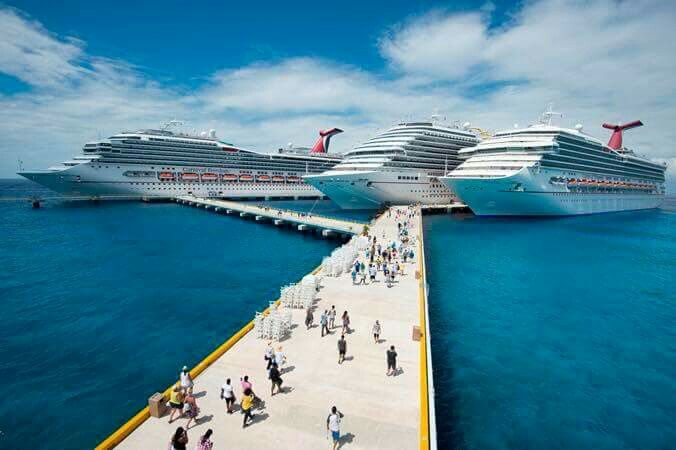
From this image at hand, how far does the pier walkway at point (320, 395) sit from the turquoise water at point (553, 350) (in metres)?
2.06

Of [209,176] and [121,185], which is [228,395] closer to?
[121,185]

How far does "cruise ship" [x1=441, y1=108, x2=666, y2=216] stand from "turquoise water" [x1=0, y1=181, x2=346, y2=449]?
98.6 feet

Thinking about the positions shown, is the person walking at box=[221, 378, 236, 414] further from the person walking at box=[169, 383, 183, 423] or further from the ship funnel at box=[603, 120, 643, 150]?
the ship funnel at box=[603, 120, 643, 150]

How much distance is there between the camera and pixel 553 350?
16.6 m

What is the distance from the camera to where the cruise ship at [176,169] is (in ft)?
262

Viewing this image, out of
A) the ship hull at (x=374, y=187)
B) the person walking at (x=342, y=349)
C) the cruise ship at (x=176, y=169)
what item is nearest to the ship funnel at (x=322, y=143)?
the cruise ship at (x=176, y=169)

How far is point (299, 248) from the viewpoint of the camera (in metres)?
39.0

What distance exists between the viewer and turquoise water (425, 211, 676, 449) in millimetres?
11570

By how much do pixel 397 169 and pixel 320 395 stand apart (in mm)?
57473

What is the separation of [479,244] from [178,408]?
3677 centimetres

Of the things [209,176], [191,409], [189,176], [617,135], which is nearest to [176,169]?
[189,176]

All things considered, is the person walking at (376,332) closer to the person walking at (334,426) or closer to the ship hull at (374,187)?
the person walking at (334,426)

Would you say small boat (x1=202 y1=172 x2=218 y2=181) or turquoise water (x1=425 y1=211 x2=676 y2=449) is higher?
small boat (x1=202 y1=172 x2=218 y2=181)

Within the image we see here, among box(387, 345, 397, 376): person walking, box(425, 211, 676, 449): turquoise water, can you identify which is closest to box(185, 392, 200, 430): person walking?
box(387, 345, 397, 376): person walking
